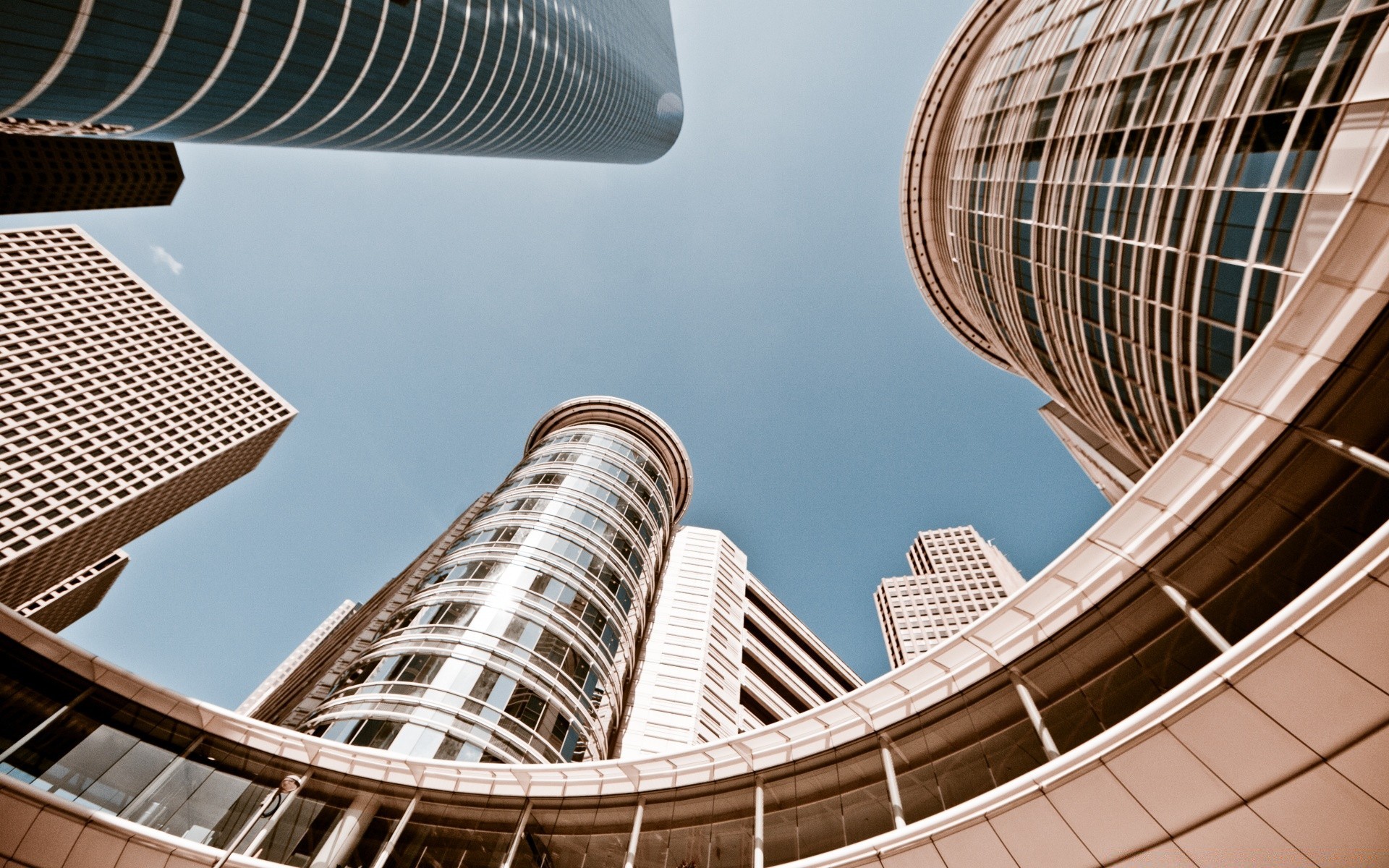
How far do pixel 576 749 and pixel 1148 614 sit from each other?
25615mm

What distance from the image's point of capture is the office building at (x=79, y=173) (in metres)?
95.0

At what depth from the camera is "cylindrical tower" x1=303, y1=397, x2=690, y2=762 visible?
25.2 meters

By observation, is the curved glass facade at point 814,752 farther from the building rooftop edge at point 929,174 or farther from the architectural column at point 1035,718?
the building rooftop edge at point 929,174

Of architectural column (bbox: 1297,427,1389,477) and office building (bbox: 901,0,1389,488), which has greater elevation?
office building (bbox: 901,0,1389,488)

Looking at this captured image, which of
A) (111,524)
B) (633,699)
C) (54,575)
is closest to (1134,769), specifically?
(633,699)

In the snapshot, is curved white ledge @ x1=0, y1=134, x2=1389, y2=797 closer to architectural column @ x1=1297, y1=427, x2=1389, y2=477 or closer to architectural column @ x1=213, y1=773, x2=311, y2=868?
architectural column @ x1=1297, y1=427, x2=1389, y2=477

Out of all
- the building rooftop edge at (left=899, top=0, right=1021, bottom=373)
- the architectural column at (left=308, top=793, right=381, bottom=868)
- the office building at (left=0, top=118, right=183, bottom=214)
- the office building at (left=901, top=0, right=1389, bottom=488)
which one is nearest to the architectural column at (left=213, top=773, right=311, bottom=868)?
the architectural column at (left=308, top=793, right=381, bottom=868)

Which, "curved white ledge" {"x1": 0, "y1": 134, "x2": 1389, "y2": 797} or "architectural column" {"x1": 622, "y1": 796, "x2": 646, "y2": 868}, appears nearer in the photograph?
"curved white ledge" {"x1": 0, "y1": 134, "x2": 1389, "y2": 797}

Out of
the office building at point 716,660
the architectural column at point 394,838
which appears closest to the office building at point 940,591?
the office building at point 716,660

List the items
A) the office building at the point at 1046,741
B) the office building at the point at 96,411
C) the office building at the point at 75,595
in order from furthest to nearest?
the office building at the point at 75,595 → the office building at the point at 96,411 → the office building at the point at 1046,741

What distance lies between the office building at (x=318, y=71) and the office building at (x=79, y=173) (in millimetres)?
71756

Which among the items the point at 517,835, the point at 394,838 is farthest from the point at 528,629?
the point at 517,835

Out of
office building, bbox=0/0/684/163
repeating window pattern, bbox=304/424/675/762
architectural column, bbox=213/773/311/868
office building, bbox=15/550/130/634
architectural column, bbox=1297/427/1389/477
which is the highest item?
office building, bbox=15/550/130/634

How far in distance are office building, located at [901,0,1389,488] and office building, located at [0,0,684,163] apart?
37372 millimetres
